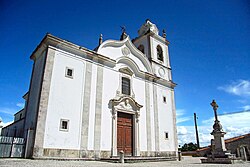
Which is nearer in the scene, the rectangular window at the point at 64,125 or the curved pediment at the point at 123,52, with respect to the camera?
the rectangular window at the point at 64,125

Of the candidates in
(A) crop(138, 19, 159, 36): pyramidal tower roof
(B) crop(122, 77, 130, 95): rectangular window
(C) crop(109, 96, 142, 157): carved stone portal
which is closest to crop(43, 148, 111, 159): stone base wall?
(C) crop(109, 96, 142, 157): carved stone portal

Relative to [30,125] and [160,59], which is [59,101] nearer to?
[30,125]

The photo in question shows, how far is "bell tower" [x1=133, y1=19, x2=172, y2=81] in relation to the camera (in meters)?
18.6

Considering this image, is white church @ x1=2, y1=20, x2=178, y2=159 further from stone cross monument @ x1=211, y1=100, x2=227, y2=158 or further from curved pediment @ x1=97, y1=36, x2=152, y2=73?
stone cross monument @ x1=211, y1=100, x2=227, y2=158

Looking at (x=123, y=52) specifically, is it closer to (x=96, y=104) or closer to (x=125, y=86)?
(x=125, y=86)

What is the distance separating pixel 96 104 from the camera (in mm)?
12648

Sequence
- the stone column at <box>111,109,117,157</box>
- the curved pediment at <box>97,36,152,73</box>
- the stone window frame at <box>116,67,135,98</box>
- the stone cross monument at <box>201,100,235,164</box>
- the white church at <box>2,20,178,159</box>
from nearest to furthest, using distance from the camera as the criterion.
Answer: the white church at <box>2,20,178,159</box>
the stone cross monument at <box>201,100,235,164</box>
the stone column at <box>111,109,117,157</box>
the stone window frame at <box>116,67,135,98</box>
the curved pediment at <box>97,36,152,73</box>

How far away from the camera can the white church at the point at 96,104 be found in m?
10.6

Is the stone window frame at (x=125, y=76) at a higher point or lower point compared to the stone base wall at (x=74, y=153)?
higher

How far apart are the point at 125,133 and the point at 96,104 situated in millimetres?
3207

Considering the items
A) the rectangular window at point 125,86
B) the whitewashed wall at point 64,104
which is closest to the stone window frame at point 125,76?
the rectangular window at point 125,86

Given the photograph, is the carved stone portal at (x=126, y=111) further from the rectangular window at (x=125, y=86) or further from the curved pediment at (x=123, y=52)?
the curved pediment at (x=123, y=52)

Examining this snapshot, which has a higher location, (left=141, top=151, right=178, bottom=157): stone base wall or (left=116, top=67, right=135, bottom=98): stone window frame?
(left=116, top=67, right=135, bottom=98): stone window frame

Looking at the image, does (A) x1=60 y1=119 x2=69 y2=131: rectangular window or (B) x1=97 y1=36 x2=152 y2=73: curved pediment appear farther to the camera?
(B) x1=97 y1=36 x2=152 y2=73: curved pediment
